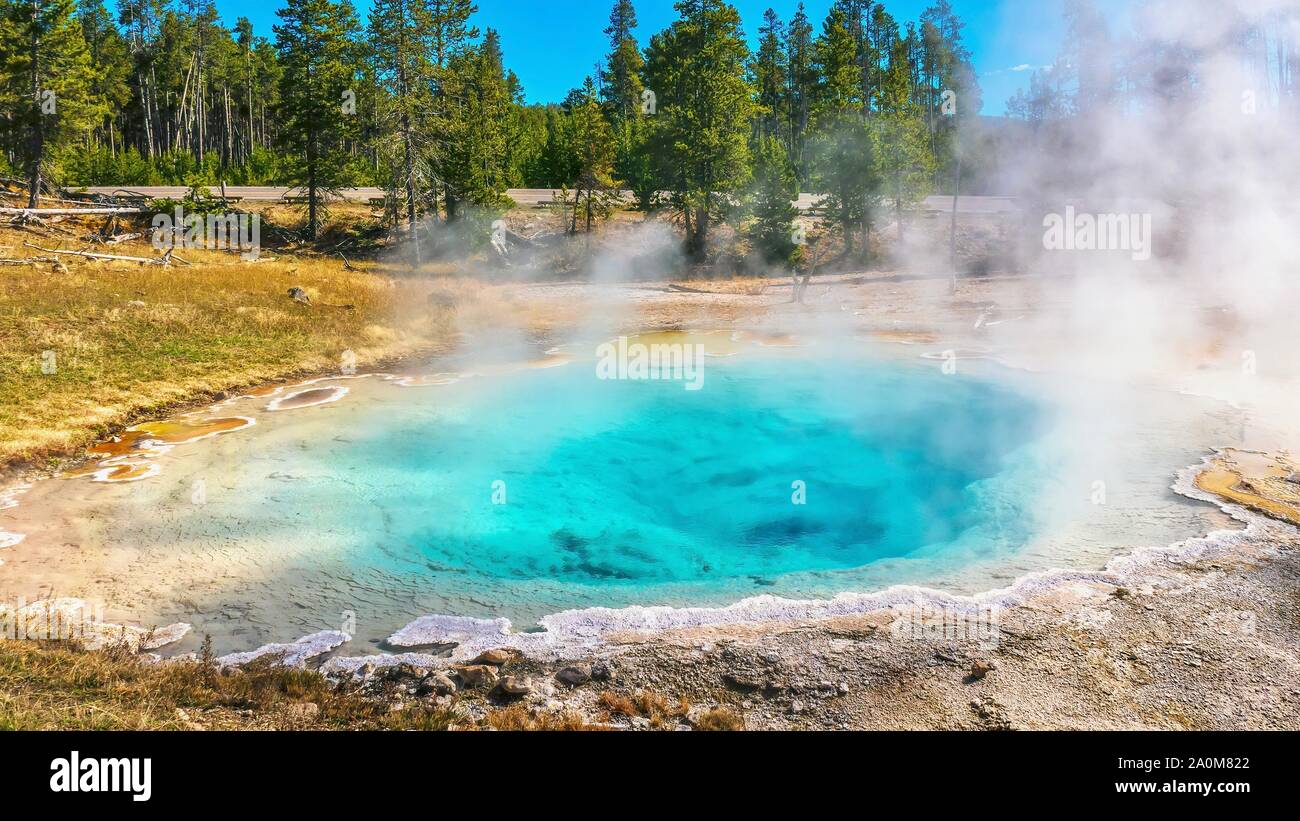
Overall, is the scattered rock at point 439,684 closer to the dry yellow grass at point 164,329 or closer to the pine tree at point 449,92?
the dry yellow grass at point 164,329

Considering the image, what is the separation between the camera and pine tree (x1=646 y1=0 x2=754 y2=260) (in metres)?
33.4

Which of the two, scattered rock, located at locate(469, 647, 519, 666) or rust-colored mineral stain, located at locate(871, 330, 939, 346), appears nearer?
scattered rock, located at locate(469, 647, 519, 666)

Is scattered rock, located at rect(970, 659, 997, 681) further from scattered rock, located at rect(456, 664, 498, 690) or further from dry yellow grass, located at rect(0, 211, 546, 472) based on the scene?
dry yellow grass, located at rect(0, 211, 546, 472)

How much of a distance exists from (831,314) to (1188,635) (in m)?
20.0

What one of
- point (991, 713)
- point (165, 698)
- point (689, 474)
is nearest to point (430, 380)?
point (689, 474)

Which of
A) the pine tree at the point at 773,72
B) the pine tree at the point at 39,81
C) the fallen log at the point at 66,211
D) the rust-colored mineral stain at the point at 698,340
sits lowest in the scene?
the rust-colored mineral stain at the point at 698,340

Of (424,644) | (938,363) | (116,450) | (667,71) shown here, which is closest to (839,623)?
(424,644)

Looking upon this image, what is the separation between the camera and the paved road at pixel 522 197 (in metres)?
38.3

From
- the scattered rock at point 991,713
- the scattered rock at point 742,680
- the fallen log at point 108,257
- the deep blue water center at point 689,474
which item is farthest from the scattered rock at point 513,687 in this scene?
the fallen log at point 108,257

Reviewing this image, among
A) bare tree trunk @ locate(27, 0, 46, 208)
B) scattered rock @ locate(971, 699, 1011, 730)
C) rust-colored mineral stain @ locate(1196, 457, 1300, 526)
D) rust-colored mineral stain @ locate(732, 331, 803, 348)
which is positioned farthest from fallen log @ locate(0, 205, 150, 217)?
rust-colored mineral stain @ locate(1196, 457, 1300, 526)

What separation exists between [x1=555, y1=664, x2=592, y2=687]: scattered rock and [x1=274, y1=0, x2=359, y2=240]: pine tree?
31.7m

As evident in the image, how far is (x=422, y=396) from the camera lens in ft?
54.3

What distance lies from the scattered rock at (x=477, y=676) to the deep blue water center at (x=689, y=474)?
2331mm

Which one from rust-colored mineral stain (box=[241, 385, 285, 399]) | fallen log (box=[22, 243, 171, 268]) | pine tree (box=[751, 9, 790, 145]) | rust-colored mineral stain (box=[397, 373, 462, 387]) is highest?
pine tree (box=[751, 9, 790, 145])
